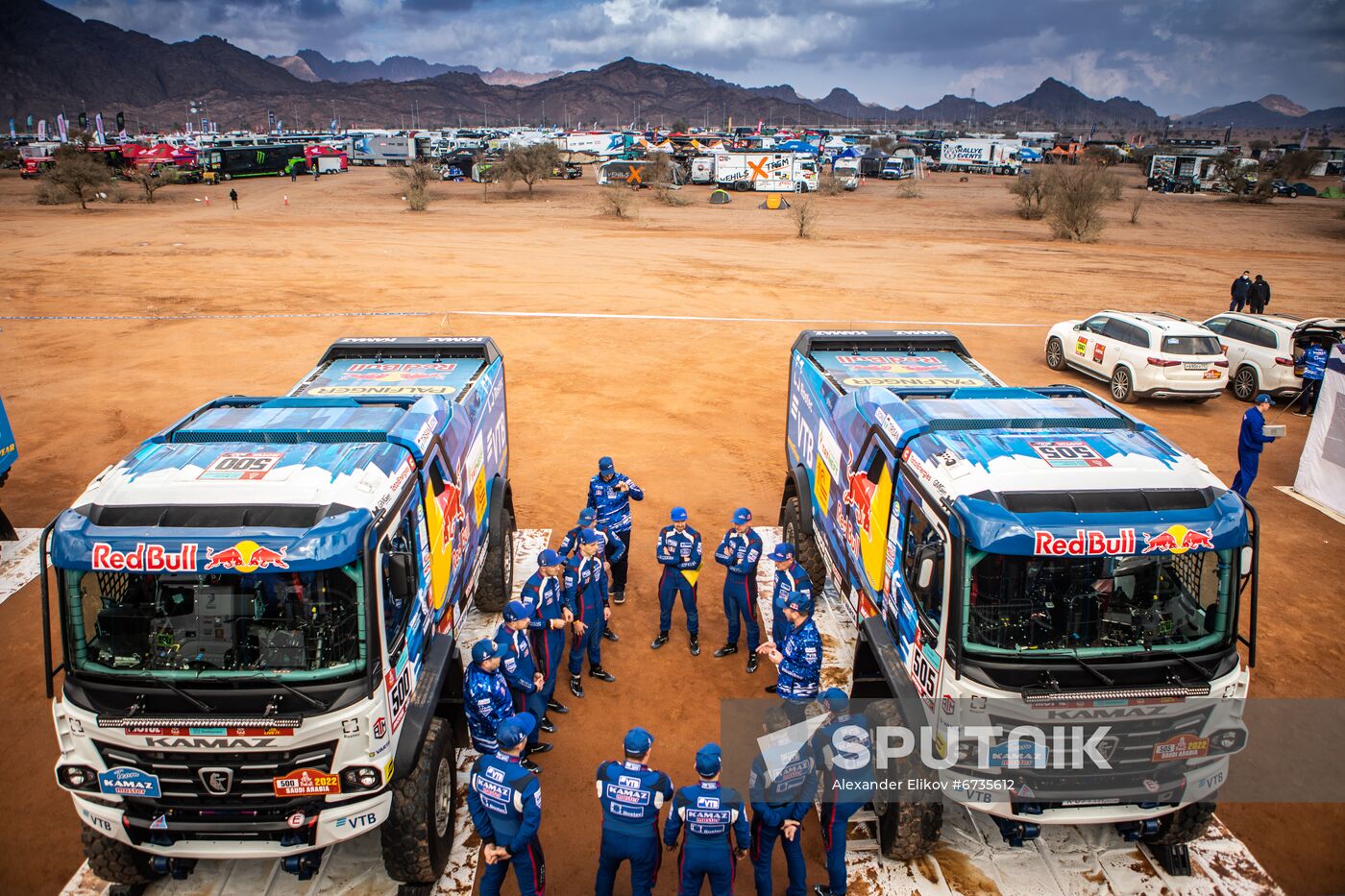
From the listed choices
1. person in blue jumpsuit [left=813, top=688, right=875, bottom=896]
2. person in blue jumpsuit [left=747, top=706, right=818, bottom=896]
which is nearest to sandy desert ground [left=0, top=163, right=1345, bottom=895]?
person in blue jumpsuit [left=813, top=688, right=875, bottom=896]

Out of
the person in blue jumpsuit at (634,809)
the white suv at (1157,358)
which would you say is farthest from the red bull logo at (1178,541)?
the white suv at (1157,358)

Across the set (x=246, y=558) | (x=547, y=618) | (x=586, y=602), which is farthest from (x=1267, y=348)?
(x=246, y=558)

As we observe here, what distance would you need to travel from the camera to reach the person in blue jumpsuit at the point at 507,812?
5.47 meters

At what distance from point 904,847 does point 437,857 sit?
3.44 m

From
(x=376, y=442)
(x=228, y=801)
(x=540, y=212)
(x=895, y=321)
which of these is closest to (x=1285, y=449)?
(x=895, y=321)

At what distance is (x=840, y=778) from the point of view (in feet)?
19.5

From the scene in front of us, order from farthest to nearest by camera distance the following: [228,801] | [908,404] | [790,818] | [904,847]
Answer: [908,404] < [904,847] < [790,818] < [228,801]

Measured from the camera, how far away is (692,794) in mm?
5438

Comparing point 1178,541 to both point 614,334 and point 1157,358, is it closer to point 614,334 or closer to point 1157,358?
point 1157,358

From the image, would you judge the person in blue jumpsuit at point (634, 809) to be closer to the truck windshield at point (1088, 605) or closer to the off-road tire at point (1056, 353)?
the truck windshield at point (1088, 605)

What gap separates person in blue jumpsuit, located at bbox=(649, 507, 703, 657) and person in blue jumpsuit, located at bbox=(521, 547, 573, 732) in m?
1.39

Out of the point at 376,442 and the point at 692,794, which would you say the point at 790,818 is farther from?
the point at 376,442

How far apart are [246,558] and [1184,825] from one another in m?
6.83

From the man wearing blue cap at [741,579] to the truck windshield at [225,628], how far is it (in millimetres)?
4282
